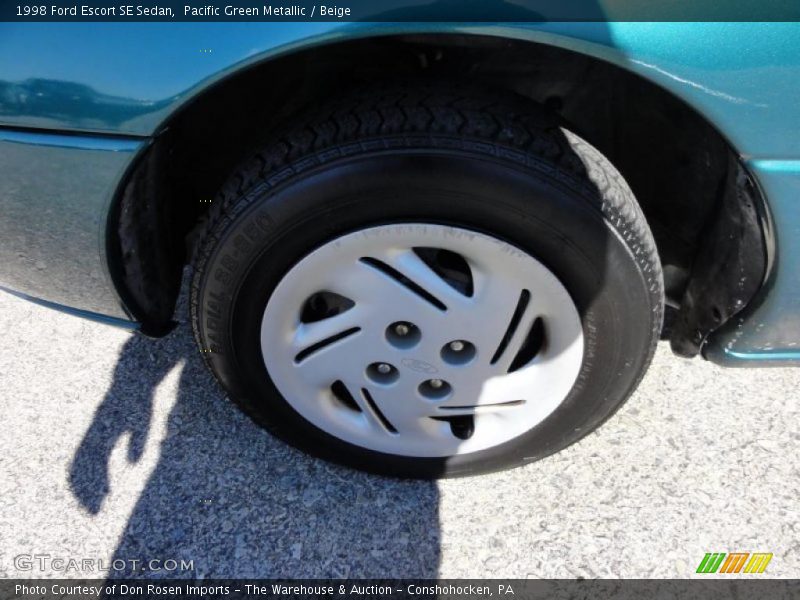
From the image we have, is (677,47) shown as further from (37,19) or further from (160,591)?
(160,591)

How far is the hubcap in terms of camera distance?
59.6 inches

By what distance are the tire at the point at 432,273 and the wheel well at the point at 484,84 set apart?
160 mm

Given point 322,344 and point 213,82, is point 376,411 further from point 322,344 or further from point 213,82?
point 213,82

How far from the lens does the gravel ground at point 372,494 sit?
1757mm

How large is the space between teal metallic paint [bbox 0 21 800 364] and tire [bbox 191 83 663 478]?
216 mm

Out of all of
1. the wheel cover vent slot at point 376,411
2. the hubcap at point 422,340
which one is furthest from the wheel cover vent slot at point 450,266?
the wheel cover vent slot at point 376,411

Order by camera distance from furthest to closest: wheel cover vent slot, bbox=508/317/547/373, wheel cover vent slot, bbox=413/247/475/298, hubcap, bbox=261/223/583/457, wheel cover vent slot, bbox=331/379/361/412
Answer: wheel cover vent slot, bbox=331/379/361/412 < wheel cover vent slot, bbox=508/317/547/373 < wheel cover vent slot, bbox=413/247/475/298 < hubcap, bbox=261/223/583/457

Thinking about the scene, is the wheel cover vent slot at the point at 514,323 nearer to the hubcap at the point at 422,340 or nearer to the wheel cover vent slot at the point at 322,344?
the hubcap at the point at 422,340

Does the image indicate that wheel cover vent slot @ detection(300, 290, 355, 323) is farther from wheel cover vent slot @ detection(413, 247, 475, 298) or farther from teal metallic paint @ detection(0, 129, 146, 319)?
teal metallic paint @ detection(0, 129, 146, 319)

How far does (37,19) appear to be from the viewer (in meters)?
1.33

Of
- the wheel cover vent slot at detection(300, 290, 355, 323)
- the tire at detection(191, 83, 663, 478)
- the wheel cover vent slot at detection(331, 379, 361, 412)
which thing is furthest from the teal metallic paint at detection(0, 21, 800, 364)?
the wheel cover vent slot at detection(331, 379, 361, 412)

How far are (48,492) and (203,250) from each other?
882 millimetres

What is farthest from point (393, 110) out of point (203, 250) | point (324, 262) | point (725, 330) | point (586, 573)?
point (586, 573)

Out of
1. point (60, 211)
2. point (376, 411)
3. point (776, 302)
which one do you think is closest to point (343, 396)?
point (376, 411)
